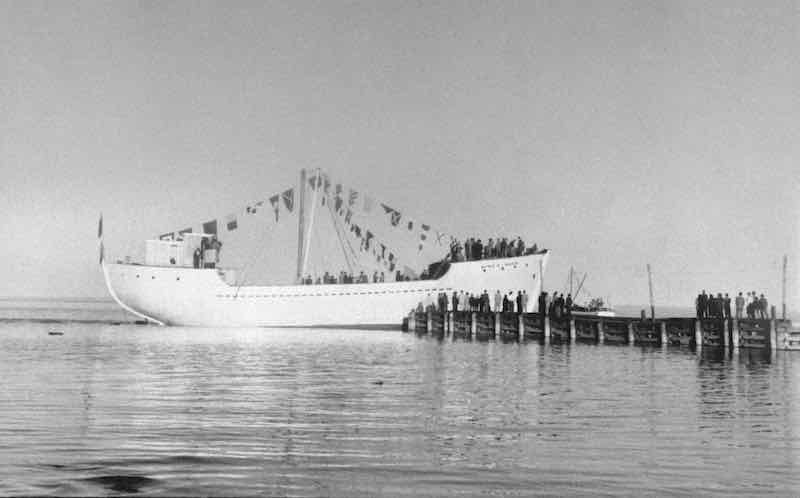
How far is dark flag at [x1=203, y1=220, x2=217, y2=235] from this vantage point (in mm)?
54688

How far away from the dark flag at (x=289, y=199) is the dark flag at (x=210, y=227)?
449 centimetres

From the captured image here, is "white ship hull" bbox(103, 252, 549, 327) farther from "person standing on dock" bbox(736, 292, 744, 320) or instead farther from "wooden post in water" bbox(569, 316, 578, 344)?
"person standing on dock" bbox(736, 292, 744, 320)

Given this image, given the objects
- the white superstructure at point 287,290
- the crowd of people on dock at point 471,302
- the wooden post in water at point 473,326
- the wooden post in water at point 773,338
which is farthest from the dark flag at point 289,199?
the wooden post in water at point 773,338

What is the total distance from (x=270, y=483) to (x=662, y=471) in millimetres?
4107

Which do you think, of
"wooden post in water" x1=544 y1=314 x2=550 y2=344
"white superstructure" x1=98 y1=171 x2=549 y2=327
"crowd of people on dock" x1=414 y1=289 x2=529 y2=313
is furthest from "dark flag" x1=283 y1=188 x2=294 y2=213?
"wooden post in water" x1=544 y1=314 x2=550 y2=344

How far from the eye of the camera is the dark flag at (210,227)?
54688 mm

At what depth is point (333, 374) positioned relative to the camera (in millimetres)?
21625

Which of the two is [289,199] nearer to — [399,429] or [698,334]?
[698,334]

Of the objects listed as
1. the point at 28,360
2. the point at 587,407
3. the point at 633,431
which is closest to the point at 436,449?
the point at 633,431

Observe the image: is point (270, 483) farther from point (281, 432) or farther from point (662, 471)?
point (662, 471)

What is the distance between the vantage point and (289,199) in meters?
54.5

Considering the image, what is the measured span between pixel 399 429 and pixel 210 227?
145 feet

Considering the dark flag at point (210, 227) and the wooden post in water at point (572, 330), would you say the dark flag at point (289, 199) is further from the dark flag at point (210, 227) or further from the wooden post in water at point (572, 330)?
the wooden post in water at point (572, 330)

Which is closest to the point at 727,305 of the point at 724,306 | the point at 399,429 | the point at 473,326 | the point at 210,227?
the point at 724,306
